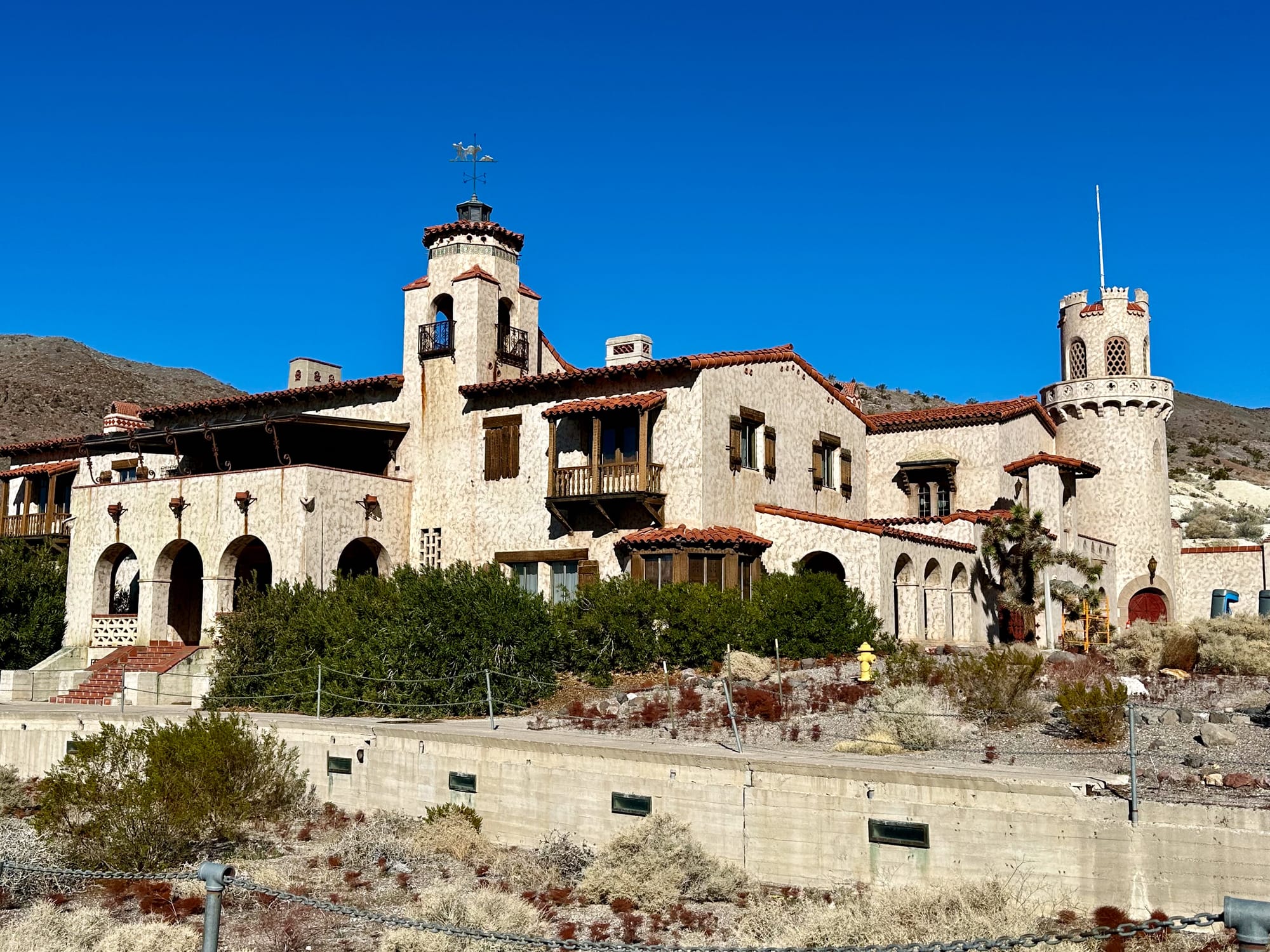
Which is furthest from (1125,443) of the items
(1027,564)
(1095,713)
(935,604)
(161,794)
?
(161,794)

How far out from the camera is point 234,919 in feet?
47.0

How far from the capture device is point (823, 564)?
34.0 meters

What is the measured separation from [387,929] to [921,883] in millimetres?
5720

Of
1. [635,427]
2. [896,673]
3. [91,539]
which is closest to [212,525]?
[91,539]

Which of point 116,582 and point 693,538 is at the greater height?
point 693,538

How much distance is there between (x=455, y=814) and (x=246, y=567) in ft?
68.4

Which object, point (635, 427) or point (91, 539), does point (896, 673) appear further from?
point (91, 539)

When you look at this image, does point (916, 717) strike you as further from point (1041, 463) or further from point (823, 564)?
point (1041, 463)

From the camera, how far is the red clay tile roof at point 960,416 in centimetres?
3581

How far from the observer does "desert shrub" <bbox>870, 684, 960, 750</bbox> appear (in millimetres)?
17375

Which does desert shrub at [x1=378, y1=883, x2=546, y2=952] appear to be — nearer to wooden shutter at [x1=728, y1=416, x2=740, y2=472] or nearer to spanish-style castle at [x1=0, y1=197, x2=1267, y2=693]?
spanish-style castle at [x1=0, y1=197, x2=1267, y2=693]

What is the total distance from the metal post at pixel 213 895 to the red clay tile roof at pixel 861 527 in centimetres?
2292

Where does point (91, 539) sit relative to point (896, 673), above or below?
above

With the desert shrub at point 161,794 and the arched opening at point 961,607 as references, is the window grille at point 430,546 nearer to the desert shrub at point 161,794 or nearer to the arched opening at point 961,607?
the arched opening at point 961,607
